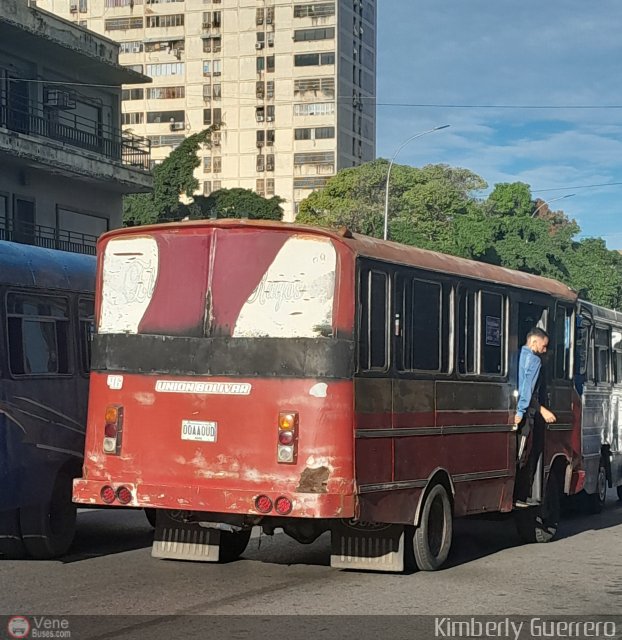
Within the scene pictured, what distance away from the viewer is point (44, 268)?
444 inches

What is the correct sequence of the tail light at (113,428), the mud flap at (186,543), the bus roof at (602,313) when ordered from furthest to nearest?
1. the bus roof at (602,313)
2. the mud flap at (186,543)
3. the tail light at (113,428)

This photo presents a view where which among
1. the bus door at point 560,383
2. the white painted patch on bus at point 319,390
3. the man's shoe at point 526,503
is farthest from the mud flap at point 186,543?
the bus door at point 560,383

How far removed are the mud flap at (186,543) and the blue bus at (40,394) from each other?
1.14 meters

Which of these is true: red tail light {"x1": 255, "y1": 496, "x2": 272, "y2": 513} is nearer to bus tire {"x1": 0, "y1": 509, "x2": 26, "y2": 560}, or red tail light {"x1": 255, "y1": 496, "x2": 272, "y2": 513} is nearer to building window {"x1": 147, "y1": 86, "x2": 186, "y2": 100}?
bus tire {"x1": 0, "y1": 509, "x2": 26, "y2": 560}

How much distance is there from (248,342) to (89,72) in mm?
33044

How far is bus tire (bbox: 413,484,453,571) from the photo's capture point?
10188 millimetres

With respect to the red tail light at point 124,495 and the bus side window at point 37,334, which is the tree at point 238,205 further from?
the red tail light at point 124,495

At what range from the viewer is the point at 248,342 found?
939 centimetres

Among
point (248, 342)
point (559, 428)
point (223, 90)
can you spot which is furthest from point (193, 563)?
point (223, 90)

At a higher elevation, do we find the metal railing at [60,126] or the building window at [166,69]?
the building window at [166,69]

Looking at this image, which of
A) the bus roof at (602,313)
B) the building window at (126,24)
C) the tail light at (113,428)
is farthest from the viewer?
the building window at (126,24)

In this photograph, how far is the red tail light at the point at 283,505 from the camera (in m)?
9.00

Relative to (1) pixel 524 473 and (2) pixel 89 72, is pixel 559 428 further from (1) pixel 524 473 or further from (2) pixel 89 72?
(2) pixel 89 72

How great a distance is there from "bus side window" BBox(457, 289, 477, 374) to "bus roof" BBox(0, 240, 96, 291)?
11.6 ft
